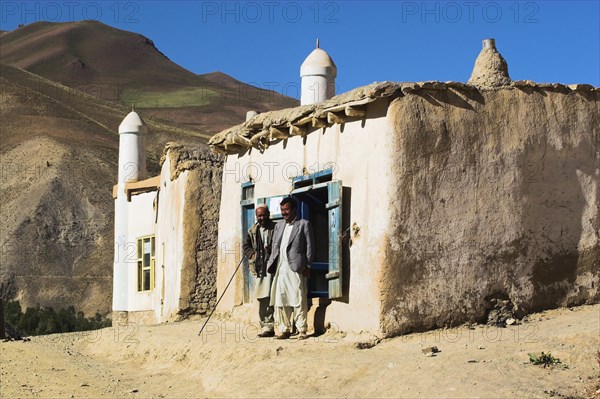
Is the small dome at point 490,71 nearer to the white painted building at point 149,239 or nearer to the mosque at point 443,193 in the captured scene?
the mosque at point 443,193

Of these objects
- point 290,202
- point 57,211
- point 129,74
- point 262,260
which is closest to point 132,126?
point 262,260

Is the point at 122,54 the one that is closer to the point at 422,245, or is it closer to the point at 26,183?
the point at 26,183

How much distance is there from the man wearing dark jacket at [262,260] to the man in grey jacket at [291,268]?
31 cm

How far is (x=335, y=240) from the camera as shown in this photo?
11.2 metres

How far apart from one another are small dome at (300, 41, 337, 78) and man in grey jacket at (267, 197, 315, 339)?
469cm

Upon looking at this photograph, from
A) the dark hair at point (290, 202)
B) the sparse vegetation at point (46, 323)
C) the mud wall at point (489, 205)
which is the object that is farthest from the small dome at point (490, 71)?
the sparse vegetation at point (46, 323)

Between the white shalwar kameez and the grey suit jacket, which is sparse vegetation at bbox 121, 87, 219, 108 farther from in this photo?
the grey suit jacket

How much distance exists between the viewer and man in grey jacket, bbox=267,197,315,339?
11219 mm

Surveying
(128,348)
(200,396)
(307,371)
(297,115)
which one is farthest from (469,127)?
(128,348)

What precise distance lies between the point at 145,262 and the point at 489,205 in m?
9.71

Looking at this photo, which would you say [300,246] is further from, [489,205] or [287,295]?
[489,205]

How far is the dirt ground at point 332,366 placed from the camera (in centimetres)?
850

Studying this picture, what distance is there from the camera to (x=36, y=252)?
44469 millimetres

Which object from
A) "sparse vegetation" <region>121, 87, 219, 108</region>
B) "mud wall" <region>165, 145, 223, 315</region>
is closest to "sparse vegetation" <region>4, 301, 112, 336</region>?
"mud wall" <region>165, 145, 223, 315</region>
